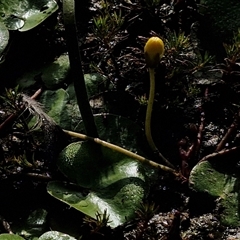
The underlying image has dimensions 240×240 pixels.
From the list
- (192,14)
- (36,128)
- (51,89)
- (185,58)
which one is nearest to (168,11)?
(192,14)

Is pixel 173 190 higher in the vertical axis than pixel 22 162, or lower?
lower

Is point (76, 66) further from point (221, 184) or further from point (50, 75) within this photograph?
point (221, 184)

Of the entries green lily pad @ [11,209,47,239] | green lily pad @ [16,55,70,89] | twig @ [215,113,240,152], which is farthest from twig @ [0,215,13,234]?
twig @ [215,113,240,152]

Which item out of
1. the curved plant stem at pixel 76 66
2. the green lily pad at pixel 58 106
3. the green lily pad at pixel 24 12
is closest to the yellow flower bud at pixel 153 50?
the curved plant stem at pixel 76 66

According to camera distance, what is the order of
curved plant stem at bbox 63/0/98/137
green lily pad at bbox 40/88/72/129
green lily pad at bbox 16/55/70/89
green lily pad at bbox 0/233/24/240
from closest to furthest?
green lily pad at bbox 0/233/24/240 → curved plant stem at bbox 63/0/98/137 → green lily pad at bbox 40/88/72/129 → green lily pad at bbox 16/55/70/89

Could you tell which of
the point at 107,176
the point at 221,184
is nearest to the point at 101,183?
the point at 107,176

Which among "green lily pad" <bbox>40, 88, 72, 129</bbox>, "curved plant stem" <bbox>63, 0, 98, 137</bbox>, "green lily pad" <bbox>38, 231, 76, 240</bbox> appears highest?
"curved plant stem" <bbox>63, 0, 98, 137</bbox>

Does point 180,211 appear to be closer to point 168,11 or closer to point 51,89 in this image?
point 51,89

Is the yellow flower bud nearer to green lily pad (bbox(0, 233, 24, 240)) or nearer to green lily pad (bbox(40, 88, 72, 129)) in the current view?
green lily pad (bbox(40, 88, 72, 129))
